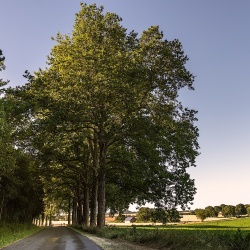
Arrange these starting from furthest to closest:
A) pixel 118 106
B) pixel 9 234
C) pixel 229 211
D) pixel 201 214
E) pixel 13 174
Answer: pixel 229 211 < pixel 201 214 < pixel 13 174 < pixel 118 106 < pixel 9 234

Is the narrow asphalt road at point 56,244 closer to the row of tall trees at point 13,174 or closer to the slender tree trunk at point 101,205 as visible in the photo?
the row of tall trees at point 13,174

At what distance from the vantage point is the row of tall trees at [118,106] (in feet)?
103

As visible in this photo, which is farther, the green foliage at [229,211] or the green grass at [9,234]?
the green foliage at [229,211]

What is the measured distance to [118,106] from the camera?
1259 inches

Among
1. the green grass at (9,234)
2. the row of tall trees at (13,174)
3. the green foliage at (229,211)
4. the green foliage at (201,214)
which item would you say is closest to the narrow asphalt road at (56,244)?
the green grass at (9,234)

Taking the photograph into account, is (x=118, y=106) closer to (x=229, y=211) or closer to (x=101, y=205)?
(x=101, y=205)

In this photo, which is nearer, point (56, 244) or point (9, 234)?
point (56, 244)

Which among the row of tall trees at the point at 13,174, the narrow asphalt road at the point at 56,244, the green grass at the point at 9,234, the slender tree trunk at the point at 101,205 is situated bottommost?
the narrow asphalt road at the point at 56,244

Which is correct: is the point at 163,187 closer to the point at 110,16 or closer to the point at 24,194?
the point at 110,16

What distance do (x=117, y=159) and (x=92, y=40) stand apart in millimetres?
11918

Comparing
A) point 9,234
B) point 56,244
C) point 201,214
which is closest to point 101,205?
point 9,234

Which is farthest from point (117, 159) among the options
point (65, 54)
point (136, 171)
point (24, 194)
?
point (24, 194)

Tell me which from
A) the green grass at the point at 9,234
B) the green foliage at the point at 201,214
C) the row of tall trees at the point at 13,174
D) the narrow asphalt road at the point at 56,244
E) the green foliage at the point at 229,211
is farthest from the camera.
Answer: the green foliage at the point at 229,211

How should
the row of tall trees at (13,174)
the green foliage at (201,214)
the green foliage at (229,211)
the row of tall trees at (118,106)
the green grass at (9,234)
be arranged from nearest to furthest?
1. the green grass at (9,234)
2. the row of tall trees at (13,174)
3. the row of tall trees at (118,106)
4. the green foliage at (201,214)
5. the green foliage at (229,211)
